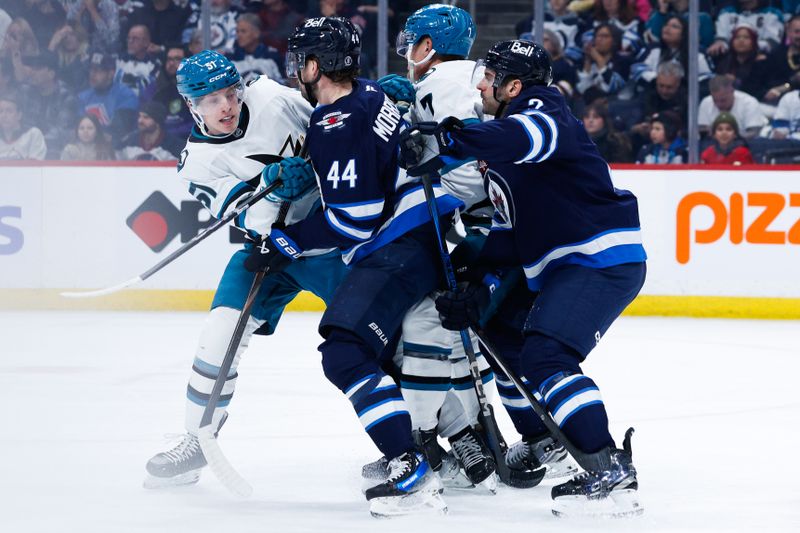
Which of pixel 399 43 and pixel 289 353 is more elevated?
pixel 399 43

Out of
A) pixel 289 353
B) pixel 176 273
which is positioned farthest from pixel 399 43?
pixel 176 273

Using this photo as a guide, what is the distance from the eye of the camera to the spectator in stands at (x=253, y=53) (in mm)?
7355

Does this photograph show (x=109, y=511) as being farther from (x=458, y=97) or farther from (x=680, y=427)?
(x=680, y=427)

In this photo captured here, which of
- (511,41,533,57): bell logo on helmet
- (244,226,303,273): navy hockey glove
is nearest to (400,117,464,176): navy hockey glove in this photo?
(511,41,533,57): bell logo on helmet

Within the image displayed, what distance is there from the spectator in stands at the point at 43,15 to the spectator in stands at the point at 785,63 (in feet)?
12.4

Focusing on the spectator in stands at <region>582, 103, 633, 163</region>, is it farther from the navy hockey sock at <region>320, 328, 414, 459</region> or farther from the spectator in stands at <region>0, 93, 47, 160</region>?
the navy hockey sock at <region>320, 328, 414, 459</region>

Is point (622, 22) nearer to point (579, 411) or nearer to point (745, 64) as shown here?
point (745, 64)

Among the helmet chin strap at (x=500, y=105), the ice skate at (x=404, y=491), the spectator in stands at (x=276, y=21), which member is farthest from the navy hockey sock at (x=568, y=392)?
the spectator in stands at (x=276, y=21)

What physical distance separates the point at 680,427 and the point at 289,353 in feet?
6.41

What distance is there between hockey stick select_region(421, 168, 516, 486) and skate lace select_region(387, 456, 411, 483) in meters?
0.39

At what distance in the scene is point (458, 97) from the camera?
3369 millimetres

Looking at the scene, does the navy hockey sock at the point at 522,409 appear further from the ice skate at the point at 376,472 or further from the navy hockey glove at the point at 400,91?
the navy hockey glove at the point at 400,91

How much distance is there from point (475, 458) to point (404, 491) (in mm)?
416

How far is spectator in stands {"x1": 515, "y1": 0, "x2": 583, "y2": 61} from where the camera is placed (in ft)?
23.3
